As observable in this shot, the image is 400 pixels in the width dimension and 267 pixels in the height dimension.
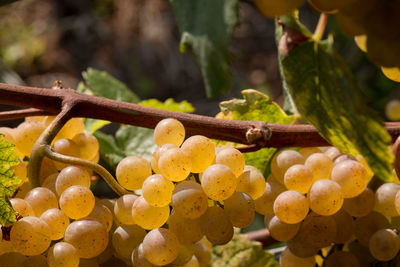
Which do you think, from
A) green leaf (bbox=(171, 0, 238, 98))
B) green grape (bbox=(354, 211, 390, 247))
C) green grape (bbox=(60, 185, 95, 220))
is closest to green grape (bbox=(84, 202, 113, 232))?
green grape (bbox=(60, 185, 95, 220))

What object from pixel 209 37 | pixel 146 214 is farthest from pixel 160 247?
pixel 209 37

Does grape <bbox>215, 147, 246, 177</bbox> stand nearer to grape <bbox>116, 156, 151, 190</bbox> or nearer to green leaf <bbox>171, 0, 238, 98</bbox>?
grape <bbox>116, 156, 151, 190</bbox>

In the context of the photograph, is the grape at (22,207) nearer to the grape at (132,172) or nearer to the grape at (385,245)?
the grape at (132,172)

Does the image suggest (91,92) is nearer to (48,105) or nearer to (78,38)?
(48,105)

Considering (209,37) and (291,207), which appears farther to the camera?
(209,37)

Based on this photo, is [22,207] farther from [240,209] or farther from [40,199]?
[240,209]

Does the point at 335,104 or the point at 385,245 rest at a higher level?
the point at 335,104
